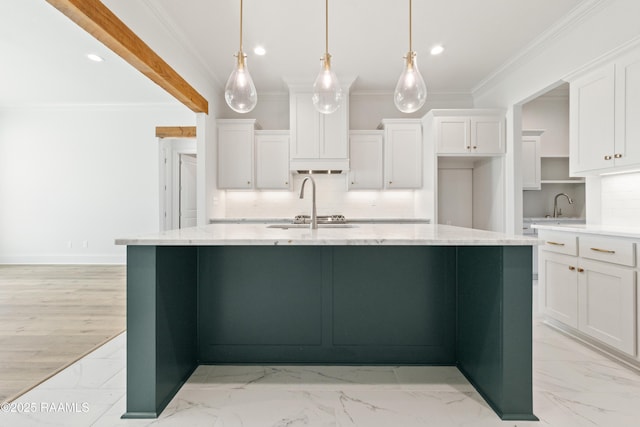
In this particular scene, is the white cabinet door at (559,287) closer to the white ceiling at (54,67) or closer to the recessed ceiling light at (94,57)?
the white ceiling at (54,67)

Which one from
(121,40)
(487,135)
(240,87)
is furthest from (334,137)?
(121,40)

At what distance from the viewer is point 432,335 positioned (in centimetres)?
211

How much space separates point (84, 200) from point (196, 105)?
3.40m

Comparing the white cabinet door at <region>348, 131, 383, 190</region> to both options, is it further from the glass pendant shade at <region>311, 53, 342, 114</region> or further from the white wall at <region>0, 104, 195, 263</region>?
the white wall at <region>0, 104, 195, 263</region>

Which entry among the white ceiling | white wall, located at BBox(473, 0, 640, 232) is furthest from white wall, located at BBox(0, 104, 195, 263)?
white wall, located at BBox(473, 0, 640, 232)

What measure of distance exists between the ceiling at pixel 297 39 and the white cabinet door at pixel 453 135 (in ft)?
2.21

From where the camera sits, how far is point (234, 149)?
4750 mm

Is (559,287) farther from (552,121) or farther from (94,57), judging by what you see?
(94,57)

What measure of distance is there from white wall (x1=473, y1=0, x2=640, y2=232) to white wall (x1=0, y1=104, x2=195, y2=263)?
4904 millimetres

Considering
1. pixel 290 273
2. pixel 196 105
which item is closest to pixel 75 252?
pixel 196 105

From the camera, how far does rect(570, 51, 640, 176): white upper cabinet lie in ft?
7.86

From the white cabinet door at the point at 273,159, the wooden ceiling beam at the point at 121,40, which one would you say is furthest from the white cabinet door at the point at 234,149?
the wooden ceiling beam at the point at 121,40

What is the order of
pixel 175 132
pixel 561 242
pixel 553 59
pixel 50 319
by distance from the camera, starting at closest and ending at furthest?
pixel 561 242 → pixel 50 319 → pixel 553 59 → pixel 175 132

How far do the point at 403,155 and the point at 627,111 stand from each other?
2558 mm
